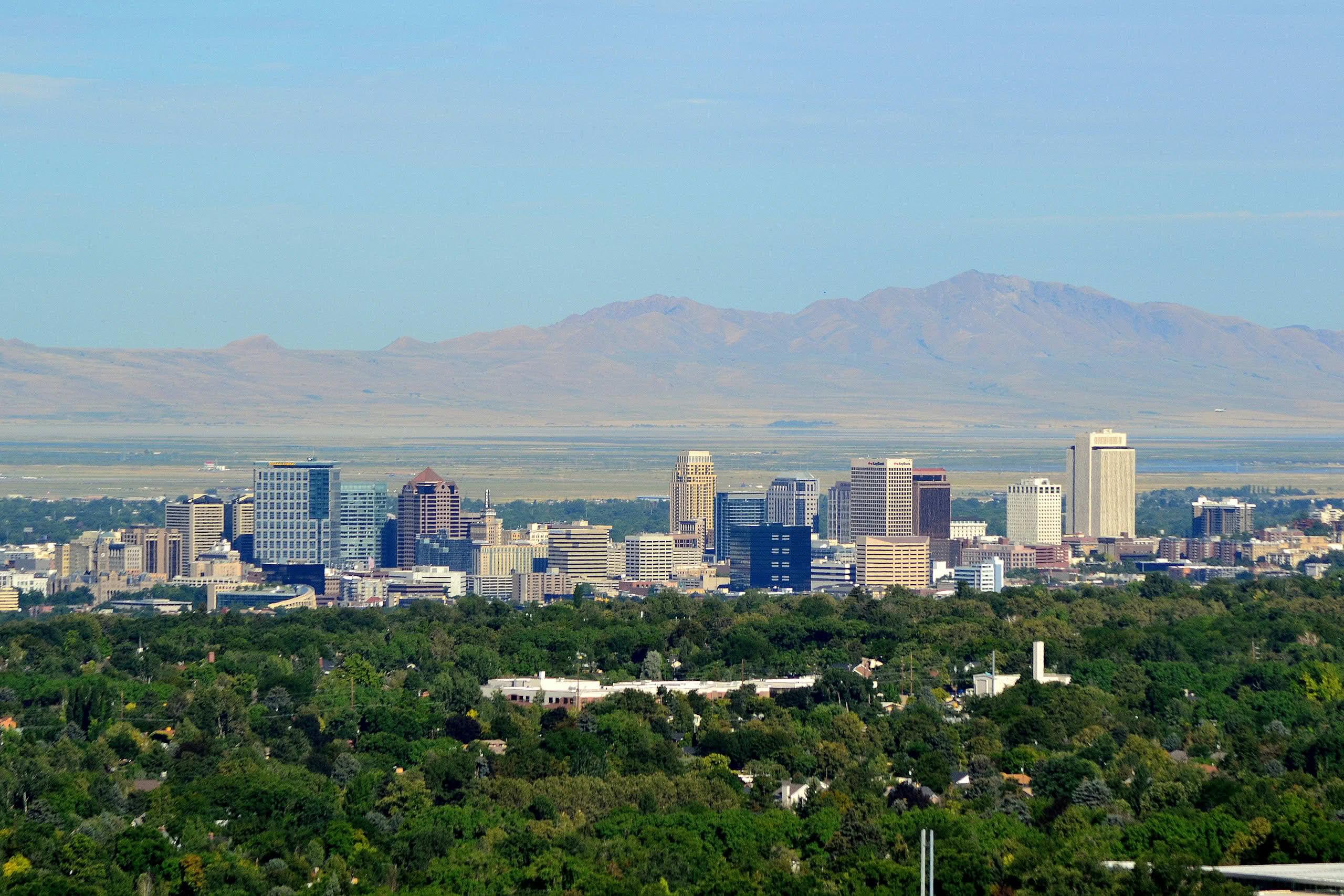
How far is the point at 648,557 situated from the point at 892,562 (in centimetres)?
1353

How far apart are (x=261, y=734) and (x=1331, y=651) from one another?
74.2 ft

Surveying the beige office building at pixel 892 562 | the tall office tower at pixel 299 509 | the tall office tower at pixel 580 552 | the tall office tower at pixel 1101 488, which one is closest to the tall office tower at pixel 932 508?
the tall office tower at pixel 1101 488

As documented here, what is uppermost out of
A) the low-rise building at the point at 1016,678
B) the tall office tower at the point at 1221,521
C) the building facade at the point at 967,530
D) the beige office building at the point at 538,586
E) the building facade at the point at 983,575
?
the tall office tower at the point at 1221,521

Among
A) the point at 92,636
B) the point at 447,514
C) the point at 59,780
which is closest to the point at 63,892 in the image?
the point at 59,780

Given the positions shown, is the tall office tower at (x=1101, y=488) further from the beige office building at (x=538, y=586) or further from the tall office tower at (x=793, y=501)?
the beige office building at (x=538, y=586)

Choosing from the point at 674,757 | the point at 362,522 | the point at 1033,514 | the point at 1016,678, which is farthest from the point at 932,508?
the point at 674,757

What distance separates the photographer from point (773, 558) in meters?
128

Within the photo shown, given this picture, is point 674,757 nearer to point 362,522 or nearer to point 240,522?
point 362,522

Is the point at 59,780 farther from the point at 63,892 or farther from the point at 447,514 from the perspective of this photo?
the point at 447,514

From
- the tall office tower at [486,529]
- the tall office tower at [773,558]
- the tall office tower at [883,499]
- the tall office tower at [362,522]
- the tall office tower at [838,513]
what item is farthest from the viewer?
the tall office tower at [838,513]

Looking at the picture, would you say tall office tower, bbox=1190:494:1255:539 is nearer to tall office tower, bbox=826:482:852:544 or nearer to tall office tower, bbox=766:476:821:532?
tall office tower, bbox=826:482:852:544

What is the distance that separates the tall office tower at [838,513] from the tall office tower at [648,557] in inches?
865

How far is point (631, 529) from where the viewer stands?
162 metres

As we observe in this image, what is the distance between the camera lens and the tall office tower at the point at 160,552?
13588cm
